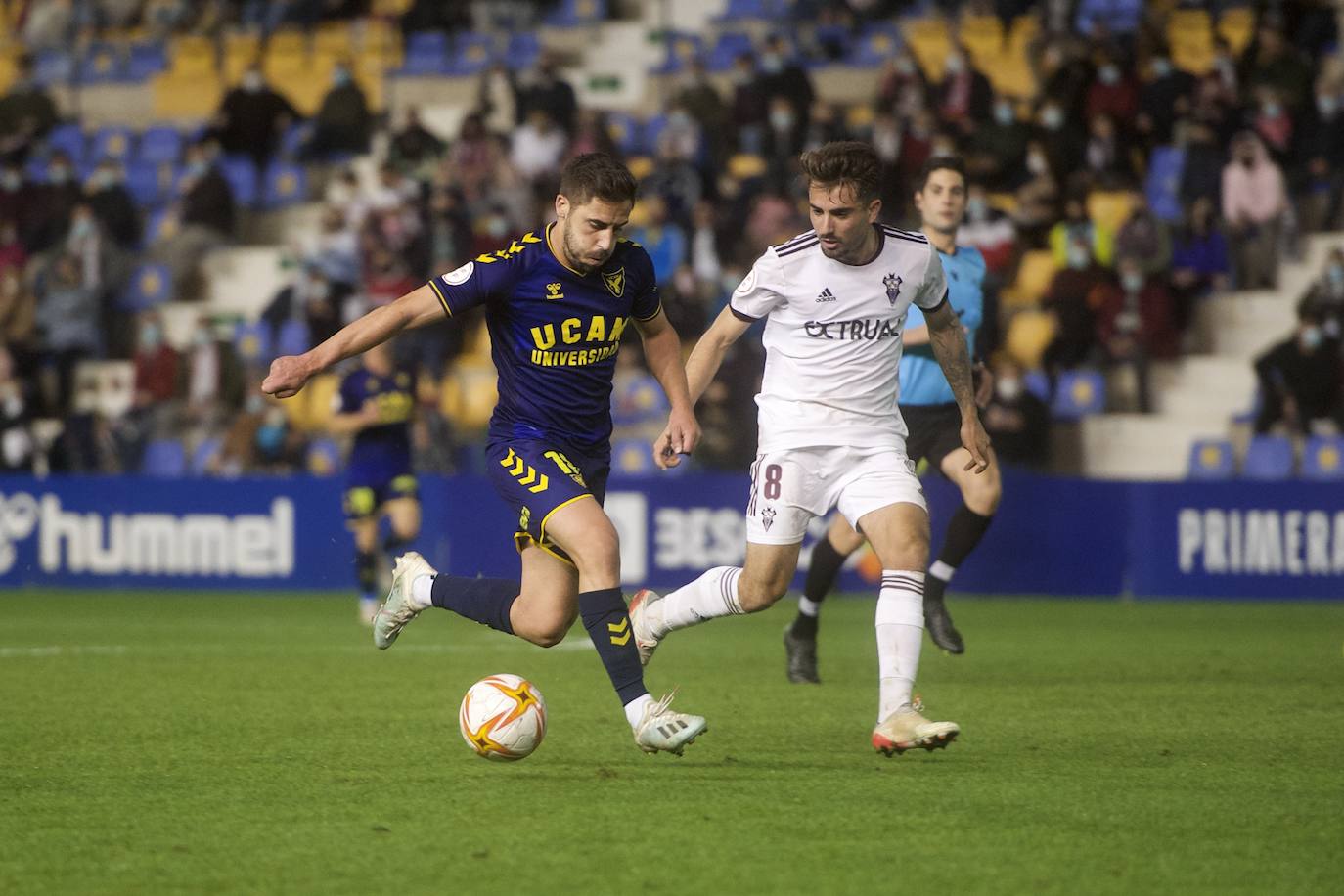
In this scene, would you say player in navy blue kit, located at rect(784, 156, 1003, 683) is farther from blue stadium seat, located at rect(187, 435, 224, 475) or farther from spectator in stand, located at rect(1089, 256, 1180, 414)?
blue stadium seat, located at rect(187, 435, 224, 475)

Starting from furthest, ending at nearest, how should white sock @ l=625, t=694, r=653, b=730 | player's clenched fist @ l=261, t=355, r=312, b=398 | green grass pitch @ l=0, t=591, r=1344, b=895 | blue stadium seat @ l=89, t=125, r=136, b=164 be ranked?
1. blue stadium seat @ l=89, t=125, r=136, b=164
2. white sock @ l=625, t=694, r=653, b=730
3. player's clenched fist @ l=261, t=355, r=312, b=398
4. green grass pitch @ l=0, t=591, r=1344, b=895

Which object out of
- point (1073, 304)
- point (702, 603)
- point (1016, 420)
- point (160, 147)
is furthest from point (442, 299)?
point (160, 147)

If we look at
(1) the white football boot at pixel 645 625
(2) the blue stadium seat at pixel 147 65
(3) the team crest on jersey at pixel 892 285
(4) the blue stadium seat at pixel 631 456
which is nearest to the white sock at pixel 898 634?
(3) the team crest on jersey at pixel 892 285

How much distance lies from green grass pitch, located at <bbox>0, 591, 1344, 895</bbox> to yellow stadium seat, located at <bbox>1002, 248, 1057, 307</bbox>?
6.94 metres

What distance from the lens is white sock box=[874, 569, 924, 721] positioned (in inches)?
277

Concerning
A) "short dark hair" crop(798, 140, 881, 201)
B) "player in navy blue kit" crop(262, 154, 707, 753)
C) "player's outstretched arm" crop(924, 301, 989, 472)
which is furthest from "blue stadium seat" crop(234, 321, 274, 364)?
"short dark hair" crop(798, 140, 881, 201)

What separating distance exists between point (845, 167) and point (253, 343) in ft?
49.1

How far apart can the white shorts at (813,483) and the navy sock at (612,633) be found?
814 millimetres

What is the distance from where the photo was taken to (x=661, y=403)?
747 inches

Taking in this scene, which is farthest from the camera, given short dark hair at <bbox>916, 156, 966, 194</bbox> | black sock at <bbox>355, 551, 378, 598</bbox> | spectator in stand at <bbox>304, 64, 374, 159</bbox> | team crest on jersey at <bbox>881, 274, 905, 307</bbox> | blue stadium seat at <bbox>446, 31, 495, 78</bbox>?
blue stadium seat at <bbox>446, 31, 495, 78</bbox>

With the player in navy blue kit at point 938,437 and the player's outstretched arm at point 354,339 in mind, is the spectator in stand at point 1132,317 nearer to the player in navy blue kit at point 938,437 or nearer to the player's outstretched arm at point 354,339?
the player in navy blue kit at point 938,437

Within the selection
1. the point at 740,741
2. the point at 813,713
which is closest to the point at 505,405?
the point at 740,741

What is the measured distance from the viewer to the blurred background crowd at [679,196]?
1817 cm

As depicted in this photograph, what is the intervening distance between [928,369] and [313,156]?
1478 centimetres
